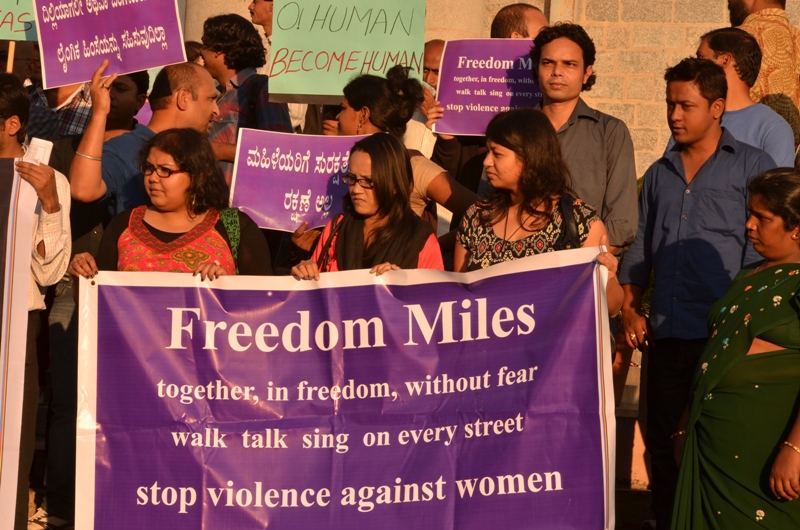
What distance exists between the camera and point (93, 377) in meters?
4.83

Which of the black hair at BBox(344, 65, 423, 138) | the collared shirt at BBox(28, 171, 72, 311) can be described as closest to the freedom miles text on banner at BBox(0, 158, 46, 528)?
the collared shirt at BBox(28, 171, 72, 311)

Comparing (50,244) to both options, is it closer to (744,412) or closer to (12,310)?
(12,310)

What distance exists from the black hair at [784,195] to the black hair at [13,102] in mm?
3308

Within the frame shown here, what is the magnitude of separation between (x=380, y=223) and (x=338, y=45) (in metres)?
1.94

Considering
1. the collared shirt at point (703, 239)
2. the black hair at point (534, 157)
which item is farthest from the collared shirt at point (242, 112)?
the collared shirt at point (703, 239)

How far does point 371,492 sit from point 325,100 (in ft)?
9.45

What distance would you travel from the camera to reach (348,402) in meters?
4.78

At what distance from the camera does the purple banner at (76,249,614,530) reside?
4.62 meters

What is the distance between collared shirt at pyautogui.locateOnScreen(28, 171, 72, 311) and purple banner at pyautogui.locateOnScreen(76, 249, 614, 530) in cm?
37

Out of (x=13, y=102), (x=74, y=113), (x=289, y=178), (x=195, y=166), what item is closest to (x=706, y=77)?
(x=289, y=178)

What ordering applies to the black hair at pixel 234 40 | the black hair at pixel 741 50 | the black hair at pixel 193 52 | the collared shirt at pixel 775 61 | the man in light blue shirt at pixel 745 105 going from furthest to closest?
1. the black hair at pixel 193 52
2. the black hair at pixel 234 40
3. the collared shirt at pixel 775 61
4. the black hair at pixel 741 50
5. the man in light blue shirt at pixel 745 105

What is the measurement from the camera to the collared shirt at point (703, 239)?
540 cm

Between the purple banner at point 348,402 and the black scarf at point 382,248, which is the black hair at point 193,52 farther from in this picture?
the purple banner at point 348,402

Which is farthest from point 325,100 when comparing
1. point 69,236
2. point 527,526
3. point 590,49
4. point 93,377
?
point 527,526
